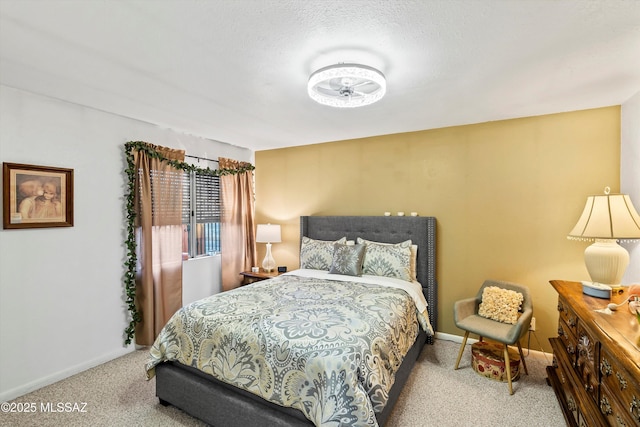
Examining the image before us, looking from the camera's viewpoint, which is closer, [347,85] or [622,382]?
[622,382]

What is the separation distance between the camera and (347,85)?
7.10ft

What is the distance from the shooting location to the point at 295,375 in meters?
1.68

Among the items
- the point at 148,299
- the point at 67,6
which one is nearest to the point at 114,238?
the point at 148,299

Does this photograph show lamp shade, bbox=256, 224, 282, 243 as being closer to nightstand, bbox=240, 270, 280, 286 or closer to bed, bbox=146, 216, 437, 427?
nightstand, bbox=240, 270, 280, 286

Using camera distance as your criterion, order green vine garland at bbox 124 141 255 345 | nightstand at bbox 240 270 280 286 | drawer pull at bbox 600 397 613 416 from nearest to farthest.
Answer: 1. drawer pull at bbox 600 397 613 416
2. green vine garland at bbox 124 141 255 345
3. nightstand at bbox 240 270 280 286

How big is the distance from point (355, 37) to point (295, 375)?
199 centimetres

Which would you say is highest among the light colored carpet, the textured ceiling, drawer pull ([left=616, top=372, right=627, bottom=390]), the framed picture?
the textured ceiling

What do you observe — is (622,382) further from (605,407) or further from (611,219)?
(611,219)

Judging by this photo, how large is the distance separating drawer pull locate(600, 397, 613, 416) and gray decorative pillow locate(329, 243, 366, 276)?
207 centimetres

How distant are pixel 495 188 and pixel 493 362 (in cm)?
175

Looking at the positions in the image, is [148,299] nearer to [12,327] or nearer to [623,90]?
[12,327]

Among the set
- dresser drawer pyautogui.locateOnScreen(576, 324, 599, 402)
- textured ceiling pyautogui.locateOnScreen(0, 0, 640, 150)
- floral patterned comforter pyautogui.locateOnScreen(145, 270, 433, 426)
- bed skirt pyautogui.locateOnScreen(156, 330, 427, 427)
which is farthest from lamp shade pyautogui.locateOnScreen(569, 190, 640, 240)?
bed skirt pyautogui.locateOnScreen(156, 330, 427, 427)

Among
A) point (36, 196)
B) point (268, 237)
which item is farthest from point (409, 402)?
point (36, 196)

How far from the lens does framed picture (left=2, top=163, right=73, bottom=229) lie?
7.68ft
